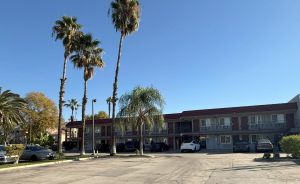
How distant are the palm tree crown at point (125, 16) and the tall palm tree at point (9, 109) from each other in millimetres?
13067

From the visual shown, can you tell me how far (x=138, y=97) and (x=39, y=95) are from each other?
32.3 m

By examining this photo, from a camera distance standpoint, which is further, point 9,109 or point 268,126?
point 268,126

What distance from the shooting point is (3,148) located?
97.2 ft

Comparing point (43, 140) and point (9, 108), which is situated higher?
point (9, 108)

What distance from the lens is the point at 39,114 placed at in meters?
67.1

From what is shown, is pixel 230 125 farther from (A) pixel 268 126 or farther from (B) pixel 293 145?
(B) pixel 293 145

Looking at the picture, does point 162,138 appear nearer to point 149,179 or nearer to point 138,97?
point 138,97

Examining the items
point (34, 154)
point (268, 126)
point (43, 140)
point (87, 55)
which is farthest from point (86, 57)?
point (43, 140)

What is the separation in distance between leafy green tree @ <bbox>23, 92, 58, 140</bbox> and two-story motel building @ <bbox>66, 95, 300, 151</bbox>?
17.3 metres

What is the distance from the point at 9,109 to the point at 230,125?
27767mm

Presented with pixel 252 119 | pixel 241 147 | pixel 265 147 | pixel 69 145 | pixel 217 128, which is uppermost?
pixel 252 119

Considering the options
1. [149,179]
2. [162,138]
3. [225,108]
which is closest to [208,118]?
[225,108]

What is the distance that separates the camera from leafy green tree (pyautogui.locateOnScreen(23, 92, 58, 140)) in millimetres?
66438

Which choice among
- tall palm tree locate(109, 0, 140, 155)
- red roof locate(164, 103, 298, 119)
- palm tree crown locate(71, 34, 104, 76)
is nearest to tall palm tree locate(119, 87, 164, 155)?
tall palm tree locate(109, 0, 140, 155)
